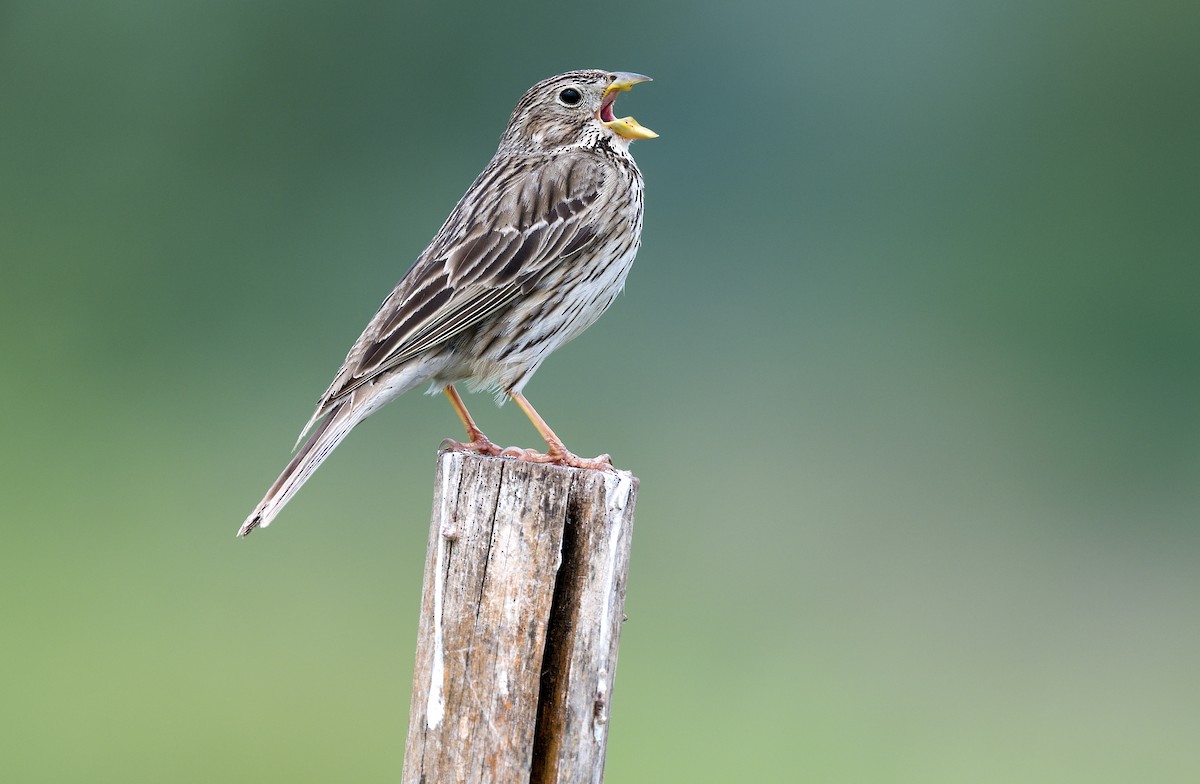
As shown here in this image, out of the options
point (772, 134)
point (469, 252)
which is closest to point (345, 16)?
point (772, 134)

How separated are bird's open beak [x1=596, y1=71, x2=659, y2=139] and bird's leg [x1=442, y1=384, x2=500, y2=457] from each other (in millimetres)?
1440

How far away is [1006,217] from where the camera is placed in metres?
20.5

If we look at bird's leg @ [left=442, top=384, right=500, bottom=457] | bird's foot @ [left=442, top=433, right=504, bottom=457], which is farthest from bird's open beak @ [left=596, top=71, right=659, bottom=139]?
bird's foot @ [left=442, top=433, right=504, bottom=457]

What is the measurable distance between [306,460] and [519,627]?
1449 mm

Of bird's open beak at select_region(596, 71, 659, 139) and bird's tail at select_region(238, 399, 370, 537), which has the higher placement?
bird's open beak at select_region(596, 71, 659, 139)

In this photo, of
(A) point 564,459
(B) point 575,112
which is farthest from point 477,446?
(B) point 575,112

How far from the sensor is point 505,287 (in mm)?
6719

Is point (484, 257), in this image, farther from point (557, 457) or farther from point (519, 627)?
point (519, 627)

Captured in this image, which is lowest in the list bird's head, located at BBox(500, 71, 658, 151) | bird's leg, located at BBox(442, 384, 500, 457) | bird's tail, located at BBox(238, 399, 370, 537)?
bird's tail, located at BBox(238, 399, 370, 537)

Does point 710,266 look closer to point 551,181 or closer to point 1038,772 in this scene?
point 1038,772

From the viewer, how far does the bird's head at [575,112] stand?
24.8ft

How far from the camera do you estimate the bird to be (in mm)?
6434

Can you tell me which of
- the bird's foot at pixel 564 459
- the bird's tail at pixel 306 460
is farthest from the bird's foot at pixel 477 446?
the bird's tail at pixel 306 460

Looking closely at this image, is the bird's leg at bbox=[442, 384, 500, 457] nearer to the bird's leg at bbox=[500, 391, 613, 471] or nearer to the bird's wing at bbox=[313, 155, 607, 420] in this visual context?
the bird's leg at bbox=[500, 391, 613, 471]
